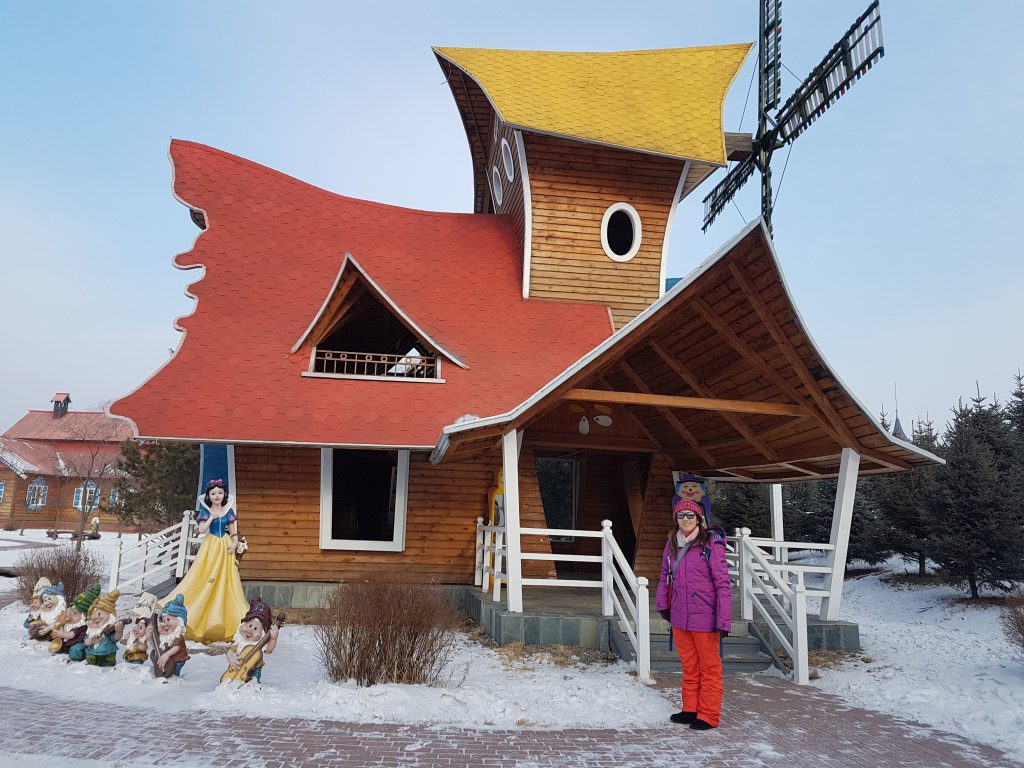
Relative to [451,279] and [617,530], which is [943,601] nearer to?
[617,530]

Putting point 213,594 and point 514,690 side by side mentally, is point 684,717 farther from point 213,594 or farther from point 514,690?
point 213,594

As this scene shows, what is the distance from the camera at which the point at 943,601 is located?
48.7ft

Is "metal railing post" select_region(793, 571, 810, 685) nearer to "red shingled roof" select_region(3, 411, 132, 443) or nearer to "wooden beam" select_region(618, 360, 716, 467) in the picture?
"wooden beam" select_region(618, 360, 716, 467)

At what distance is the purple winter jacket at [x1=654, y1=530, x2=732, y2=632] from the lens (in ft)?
17.7

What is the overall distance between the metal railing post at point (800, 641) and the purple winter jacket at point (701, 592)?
88.3 inches

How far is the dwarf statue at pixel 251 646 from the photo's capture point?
559 centimetres

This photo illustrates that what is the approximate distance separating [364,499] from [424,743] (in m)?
10.4

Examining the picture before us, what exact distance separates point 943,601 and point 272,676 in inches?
567

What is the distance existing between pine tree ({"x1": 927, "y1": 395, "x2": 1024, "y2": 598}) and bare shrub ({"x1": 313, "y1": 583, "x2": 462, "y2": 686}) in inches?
497

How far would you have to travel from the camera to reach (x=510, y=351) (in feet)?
40.1

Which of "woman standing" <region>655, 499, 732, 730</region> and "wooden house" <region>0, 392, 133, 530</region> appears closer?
"woman standing" <region>655, 499, 732, 730</region>

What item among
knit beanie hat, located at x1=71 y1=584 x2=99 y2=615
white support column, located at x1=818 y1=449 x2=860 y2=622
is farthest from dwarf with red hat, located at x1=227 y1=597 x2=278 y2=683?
white support column, located at x1=818 y1=449 x2=860 y2=622

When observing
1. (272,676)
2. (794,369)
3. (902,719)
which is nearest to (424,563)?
(272,676)

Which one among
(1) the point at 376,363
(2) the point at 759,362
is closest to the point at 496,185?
(1) the point at 376,363
